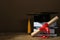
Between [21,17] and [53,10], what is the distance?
287mm

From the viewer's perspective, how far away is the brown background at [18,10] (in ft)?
3.93

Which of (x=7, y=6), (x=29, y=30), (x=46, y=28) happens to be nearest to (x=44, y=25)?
(x=46, y=28)

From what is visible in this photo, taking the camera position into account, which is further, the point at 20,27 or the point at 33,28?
the point at 20,27

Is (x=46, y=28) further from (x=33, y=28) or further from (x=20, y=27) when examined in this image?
(x=20, y=27)

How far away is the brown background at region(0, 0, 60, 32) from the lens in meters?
1.20

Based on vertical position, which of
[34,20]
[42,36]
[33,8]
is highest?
[33,8]

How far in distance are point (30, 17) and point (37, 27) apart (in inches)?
6.5

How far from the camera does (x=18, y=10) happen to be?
121 cm

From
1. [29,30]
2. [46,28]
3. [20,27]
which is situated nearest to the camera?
[46,28]

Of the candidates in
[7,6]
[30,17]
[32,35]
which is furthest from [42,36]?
[7,6]

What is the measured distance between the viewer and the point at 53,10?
1.20 metres

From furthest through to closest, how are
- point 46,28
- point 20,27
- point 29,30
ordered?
point 20,27 < point 29,30 < point 46,28

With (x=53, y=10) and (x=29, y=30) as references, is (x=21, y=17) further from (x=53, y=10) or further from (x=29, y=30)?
(x=53, y=10)

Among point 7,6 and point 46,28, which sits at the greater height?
point 7,6
